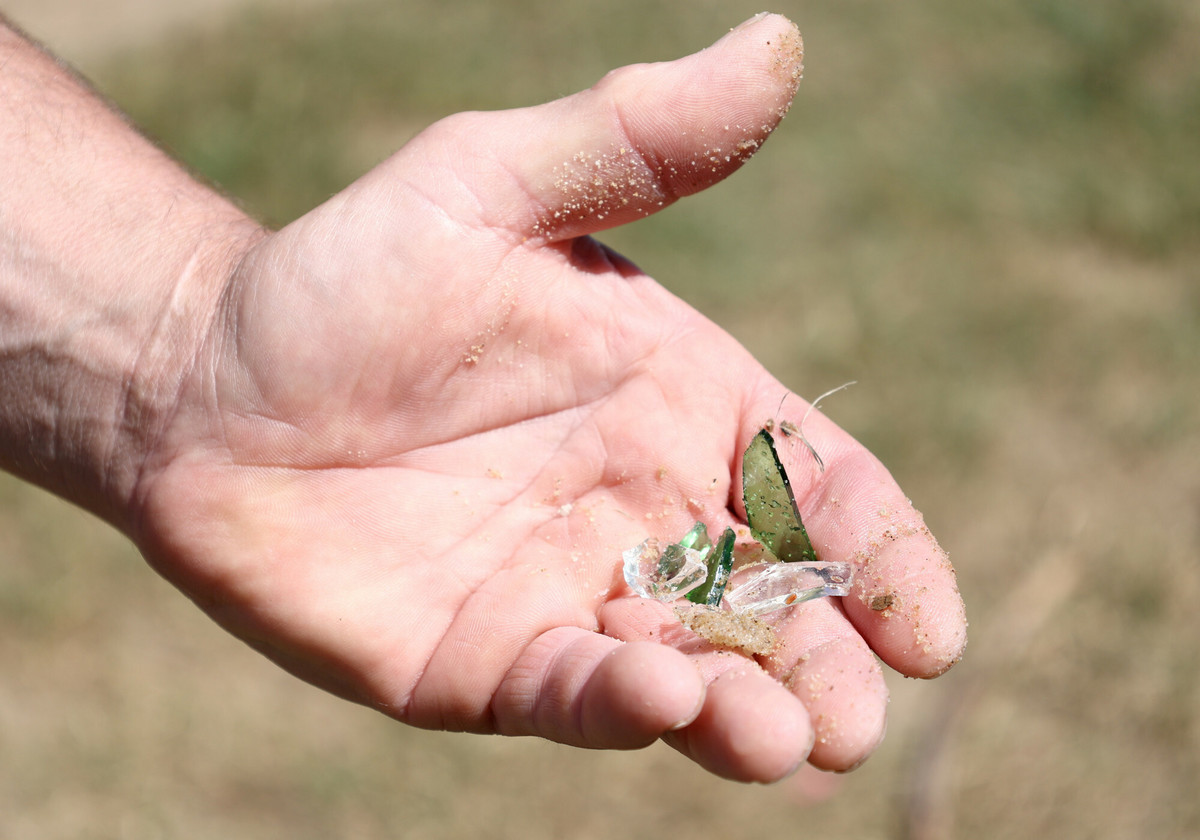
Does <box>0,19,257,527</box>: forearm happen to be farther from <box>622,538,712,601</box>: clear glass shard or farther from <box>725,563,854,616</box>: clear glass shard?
<box>725,563,854,616</box>: clear glass shard

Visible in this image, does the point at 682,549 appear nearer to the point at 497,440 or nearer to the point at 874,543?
the point at 874,543

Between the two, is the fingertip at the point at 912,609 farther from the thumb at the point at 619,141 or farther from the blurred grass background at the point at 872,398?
the blurred grass background at the point at 872,398

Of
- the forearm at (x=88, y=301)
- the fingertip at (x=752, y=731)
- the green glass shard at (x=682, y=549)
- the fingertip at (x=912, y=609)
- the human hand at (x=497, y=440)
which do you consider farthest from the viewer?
the forearm at (x=88, y=301)

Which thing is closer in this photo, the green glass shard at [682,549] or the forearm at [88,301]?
the green glass shard at [682,549]

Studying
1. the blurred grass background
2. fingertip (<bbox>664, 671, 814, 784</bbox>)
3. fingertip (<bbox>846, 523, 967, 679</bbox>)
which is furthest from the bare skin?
the blurred grass background

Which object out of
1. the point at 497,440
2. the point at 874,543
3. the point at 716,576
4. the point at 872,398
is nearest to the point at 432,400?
the point at 497,440

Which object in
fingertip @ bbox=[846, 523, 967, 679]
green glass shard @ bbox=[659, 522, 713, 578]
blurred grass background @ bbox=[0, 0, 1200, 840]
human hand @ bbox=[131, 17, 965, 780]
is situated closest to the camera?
fingertip @ bbox=[846, 523, 967, 679]

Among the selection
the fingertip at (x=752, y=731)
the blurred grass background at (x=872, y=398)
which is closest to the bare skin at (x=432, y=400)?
the fingertip at (x=752, y=731)
